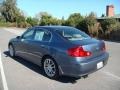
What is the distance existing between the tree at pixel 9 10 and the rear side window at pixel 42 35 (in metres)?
72.4

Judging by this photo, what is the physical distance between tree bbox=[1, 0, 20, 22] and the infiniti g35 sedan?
72.3 meters

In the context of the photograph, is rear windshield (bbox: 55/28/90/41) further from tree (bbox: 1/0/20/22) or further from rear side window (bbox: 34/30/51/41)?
tree (bbox: 1/0/20/22)

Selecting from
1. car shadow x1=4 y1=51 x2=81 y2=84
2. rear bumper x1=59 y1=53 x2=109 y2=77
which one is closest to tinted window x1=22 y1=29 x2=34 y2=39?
car shadow x1=4 y1=51 x2=81 y2=84

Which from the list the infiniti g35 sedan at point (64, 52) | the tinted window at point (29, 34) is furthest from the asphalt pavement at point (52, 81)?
the tinted window at point (29, 34)

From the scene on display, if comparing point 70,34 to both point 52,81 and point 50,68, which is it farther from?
point 52,81

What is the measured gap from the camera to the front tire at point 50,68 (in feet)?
21.5

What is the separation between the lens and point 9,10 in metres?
78.6

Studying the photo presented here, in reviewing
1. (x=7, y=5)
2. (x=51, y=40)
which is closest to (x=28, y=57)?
(x=51, y=40)

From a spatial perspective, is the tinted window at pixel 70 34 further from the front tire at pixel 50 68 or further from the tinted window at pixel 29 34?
the tinted window at pixel 29 34

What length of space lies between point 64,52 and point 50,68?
2.95 ft

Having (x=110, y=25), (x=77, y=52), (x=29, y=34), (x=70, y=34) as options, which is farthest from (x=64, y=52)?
(x=110, y=25)

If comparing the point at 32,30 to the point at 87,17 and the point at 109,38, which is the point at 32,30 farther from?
the point at 87,17

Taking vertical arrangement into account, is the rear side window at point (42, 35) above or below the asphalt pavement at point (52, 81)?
above

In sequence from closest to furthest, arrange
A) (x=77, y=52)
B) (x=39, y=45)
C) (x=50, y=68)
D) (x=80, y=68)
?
(x=80, y=68)
(x=77, y=52)
(x=50, y=68)
(x=39, y=45)
